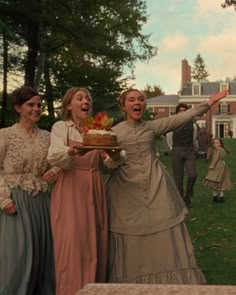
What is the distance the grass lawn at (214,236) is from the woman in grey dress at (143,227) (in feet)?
3.58

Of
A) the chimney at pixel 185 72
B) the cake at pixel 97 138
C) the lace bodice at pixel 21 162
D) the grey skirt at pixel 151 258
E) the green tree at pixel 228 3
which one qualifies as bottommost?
the grey skirt at pixel 151 258

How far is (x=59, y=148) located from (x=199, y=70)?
370ft

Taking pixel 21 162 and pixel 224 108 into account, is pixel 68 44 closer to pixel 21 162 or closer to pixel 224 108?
pixel 21 162

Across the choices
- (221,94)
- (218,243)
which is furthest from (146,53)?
(221,94)

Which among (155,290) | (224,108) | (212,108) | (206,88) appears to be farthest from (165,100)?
(155,290)

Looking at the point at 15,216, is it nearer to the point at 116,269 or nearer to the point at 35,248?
the point at 35,248

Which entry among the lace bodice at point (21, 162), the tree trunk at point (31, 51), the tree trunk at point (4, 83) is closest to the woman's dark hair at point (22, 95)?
the lace bodice at point (21, 162)

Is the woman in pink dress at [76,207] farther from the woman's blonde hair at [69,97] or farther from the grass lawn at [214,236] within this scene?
the grass lawn at [214,236]

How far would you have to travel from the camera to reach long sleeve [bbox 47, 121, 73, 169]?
4.58m

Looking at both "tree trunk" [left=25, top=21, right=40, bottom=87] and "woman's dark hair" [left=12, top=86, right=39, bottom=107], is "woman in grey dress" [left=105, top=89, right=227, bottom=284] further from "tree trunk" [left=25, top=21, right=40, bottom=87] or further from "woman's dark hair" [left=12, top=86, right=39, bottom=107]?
"tree trunk" [left=25, top=21, right=40, bottom=87]

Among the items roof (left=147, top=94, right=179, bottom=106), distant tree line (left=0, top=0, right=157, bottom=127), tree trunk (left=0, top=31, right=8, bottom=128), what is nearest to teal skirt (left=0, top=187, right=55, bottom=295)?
distant tree line (left=0, top=0, right=157, bottom=127)

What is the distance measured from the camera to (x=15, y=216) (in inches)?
192

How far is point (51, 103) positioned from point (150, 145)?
82.8 feet

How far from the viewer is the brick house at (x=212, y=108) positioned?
91125 mm
